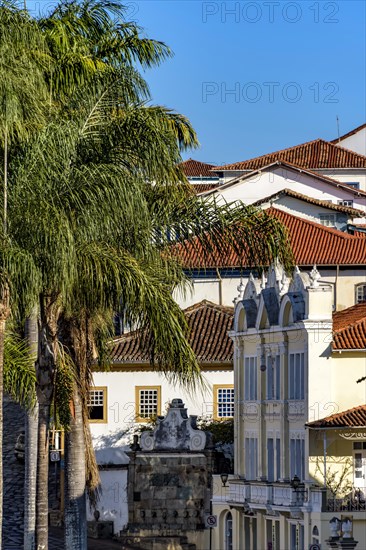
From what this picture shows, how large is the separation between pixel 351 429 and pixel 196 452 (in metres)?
11.1

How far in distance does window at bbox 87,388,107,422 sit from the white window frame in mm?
6996

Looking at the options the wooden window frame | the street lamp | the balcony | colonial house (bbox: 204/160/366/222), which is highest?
colonial house (bbox: 204/160/366/222)

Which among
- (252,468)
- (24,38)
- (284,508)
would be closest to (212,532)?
(252,468)

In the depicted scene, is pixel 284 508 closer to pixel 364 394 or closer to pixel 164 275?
pixel 364 394

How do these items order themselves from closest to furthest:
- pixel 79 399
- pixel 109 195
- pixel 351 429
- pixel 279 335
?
pixel 109 195, pixel 79 399, pixel 351 429, pixel 279 335

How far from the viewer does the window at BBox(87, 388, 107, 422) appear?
6931 centimetres

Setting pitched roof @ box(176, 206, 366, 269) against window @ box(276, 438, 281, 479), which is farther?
pitched roof @ box(176, 206, 366, 269)

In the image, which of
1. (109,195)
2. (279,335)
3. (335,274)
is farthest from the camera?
(335,274)

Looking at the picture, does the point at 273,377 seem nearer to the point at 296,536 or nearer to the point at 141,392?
the point at 296,536

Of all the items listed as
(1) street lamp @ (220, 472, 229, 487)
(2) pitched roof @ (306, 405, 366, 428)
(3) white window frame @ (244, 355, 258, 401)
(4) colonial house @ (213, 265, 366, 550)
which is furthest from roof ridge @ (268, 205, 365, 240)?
(2) pitched roof @ (306, 405, 366, 428)

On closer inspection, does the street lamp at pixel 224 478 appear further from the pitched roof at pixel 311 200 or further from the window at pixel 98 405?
the pitched roof at pixel 311 200

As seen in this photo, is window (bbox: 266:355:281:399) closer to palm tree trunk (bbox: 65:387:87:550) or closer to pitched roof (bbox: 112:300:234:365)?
pitched roof (bbox: 112:300:234:365)

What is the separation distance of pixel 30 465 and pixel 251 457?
25.3 m

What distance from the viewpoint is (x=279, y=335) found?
6056cm
